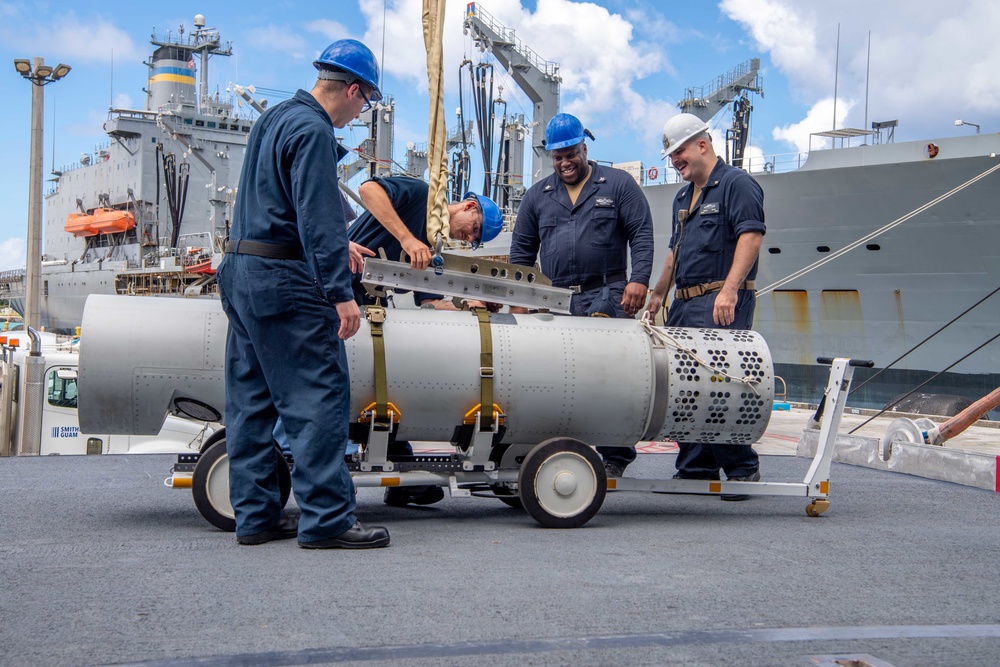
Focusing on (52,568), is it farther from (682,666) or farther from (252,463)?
(682,666)

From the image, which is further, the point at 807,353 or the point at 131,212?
the point at 131,212

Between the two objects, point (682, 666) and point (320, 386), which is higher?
point (320, 386)

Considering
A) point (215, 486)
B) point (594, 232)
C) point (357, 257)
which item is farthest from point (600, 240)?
point (215, 486)

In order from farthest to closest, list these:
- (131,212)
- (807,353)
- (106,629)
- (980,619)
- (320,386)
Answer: (131,212) < (807,353) < (320,386) < (980,619) < (106,629)

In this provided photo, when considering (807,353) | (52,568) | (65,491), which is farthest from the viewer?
(807,353)

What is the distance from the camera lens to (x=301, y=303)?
→ 3197mm

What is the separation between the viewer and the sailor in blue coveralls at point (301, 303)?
10.1 ft

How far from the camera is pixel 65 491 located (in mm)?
4309

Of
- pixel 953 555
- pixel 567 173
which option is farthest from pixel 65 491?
pixel 953 555

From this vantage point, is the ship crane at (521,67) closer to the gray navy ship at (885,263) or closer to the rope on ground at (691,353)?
the gray navy ship at (885,263)

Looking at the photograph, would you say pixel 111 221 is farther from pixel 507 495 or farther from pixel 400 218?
pixel 507 495

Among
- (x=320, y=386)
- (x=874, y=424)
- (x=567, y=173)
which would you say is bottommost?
(x=874, y=424)

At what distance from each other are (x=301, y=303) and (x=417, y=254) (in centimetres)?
75

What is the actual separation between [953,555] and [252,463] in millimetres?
2560
